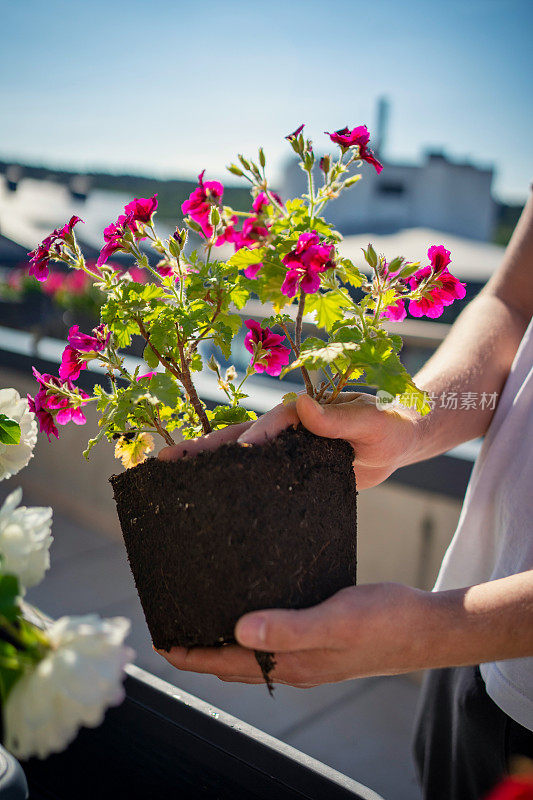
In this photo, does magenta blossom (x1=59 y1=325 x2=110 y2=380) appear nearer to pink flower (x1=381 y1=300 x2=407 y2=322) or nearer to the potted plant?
the potted plant

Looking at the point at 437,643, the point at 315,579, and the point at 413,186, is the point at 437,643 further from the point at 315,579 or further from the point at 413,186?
the point at 413,186

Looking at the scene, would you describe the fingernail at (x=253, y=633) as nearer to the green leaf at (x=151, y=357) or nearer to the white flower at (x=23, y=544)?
the white flower at (x=23, y=544)

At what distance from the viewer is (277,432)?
71 cm

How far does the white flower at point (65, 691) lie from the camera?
33 centimetres

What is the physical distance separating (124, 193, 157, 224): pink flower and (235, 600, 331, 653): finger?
0.50 metres

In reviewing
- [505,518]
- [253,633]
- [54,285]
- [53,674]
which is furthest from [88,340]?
[54,285]

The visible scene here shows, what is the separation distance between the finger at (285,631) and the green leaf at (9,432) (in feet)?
1.05

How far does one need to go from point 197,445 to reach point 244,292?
22 centimetres

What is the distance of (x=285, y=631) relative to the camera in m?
0.57

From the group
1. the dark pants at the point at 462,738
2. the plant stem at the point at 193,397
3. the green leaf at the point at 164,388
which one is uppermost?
the green leaf at the point at 164,388

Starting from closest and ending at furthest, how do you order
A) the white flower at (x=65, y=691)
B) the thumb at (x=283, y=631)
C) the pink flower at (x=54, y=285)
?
the white flower at (x=65, y=691) < the thumb at (x=283, y=631) < the pink flower at (x=54, y=285)

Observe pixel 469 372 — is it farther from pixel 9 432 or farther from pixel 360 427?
pixel 9 432

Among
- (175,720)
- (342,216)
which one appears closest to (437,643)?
(175,720)

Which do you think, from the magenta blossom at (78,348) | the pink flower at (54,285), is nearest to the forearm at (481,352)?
the magenta blossom at (78,348)
